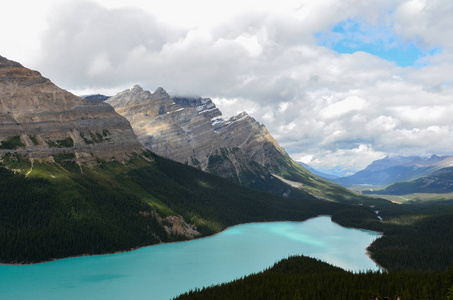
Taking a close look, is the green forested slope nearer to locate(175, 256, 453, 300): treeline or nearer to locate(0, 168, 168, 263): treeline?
locate(0, 168, 168, 263): treeline

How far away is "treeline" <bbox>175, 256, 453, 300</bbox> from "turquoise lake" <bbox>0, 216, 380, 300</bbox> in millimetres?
21490

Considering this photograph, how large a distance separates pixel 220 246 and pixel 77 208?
69.6 meters

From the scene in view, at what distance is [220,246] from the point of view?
176m

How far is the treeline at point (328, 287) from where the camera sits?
270 feet

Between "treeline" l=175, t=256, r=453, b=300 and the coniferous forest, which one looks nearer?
"treeline" l=175, t=256, r=453, b=300

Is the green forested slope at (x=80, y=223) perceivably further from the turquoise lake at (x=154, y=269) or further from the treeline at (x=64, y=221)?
the turquoise lake at (x=154, y=269)

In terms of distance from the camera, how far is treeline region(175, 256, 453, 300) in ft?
270

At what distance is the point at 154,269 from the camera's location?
12988 centimetres

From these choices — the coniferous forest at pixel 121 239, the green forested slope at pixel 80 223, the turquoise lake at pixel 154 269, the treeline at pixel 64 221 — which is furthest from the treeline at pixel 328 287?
the treeline at pixel 64 221

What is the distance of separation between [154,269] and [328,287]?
67449 mm

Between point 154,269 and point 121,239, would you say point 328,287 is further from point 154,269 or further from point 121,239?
point 121,239

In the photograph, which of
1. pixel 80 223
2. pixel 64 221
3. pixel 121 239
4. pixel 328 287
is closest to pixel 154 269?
pixel 121 239

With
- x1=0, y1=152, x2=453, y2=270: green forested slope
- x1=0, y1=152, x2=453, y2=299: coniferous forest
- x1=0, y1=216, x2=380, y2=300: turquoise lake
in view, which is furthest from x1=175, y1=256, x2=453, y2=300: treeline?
x1=0, y1=152, x2=453, y2=270: green forested slope

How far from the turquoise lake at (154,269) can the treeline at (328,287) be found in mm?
21490
